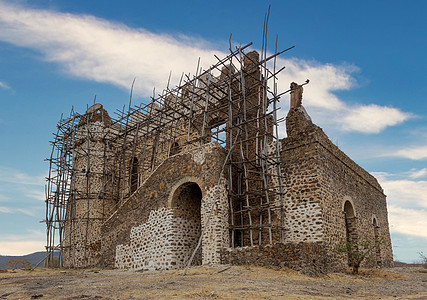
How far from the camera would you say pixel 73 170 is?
1992cm

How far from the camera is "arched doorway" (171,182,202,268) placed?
512 inches

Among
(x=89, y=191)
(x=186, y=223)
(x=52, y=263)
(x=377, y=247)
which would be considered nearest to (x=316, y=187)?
(x=186, y=223)

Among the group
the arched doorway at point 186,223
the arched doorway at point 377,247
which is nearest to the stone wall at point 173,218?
the arched doorway at point 186,223

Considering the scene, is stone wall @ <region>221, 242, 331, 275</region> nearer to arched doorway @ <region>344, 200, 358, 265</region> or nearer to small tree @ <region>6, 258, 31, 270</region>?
arched doorway @ <region>344, 200, 358, 265</region>

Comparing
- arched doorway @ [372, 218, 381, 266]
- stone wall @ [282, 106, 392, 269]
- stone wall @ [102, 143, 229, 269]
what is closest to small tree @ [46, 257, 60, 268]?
stone wall @ [102, 143, 229, 269]

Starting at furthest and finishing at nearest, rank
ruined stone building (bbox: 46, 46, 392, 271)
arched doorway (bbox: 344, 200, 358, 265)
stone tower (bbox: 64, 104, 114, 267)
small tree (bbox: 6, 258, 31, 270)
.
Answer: stone tower (bbox: 64, 104, 114, 267) → small tree (bbox: 6, 258, 31, 270) → arched doorway (bbox: 344, 200, 358, 265) → ruined stone building (bbox: 46, 46, 392, 271)

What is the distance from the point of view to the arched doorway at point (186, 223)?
512 inches

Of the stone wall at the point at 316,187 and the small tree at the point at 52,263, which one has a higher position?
the stone wall at the point at 316,187

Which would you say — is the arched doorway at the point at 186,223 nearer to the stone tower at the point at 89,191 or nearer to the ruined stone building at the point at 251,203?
the ruined stone building at the point at 251,203

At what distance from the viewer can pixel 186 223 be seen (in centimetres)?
1351

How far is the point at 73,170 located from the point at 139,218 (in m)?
7.51

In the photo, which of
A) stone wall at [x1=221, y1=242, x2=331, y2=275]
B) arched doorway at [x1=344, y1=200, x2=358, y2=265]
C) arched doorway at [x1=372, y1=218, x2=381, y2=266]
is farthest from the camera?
arched doorway at [x1=372, y1=218, x2=381, y2=266]

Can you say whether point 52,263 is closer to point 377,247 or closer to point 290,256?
point 290,256

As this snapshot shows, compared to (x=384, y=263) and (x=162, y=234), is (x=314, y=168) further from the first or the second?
(x=384, y=263)
